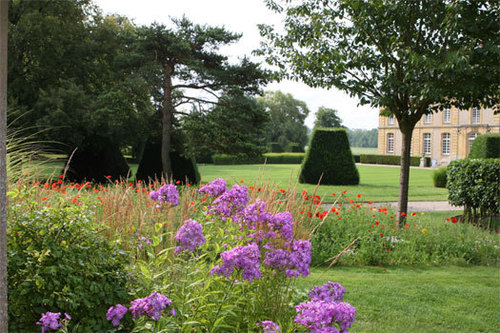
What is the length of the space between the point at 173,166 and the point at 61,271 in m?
12.4

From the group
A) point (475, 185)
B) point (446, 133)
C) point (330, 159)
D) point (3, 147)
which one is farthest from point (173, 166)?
point (446, 133)

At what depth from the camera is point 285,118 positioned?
53.4 metres

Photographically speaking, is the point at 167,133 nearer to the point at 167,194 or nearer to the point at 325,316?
the point at 167,194

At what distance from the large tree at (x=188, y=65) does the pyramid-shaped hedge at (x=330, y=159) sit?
3.36 meters

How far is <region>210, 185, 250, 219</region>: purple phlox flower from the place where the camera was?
2572 millimetres

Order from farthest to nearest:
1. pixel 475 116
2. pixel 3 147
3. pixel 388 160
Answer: pixel 475 116 → pixel 388 160 → pixel 3 147

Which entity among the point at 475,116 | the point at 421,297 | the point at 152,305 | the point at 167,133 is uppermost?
the point at 475,116

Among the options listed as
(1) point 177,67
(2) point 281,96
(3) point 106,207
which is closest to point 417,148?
(2) point 281,96

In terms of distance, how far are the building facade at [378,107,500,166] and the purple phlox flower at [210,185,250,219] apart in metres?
35.2

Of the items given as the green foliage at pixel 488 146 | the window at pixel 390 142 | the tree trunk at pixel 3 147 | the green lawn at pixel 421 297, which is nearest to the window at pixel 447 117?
the window at pixel 390 142

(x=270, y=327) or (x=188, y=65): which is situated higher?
(x=188, y=65)

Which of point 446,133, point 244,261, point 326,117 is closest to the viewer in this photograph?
point 244,261

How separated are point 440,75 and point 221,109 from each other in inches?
320

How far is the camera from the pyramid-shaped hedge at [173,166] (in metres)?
14.2
